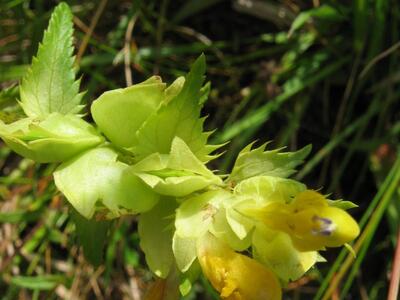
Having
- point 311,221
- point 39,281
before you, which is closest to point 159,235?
point 311,221

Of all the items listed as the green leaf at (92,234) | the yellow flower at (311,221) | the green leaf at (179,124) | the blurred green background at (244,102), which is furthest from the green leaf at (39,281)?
the yellow flower at (311,221)

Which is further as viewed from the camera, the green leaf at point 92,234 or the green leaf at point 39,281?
the green leaf at point 39,281

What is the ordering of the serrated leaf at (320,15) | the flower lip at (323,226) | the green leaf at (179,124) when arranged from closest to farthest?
the flower lip at (323,226), the green leaf at (179,124), the serrated leaf at (320,15)

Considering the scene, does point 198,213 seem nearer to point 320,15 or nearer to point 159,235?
point 159,235

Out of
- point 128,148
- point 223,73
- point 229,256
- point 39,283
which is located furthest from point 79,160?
point 223,73

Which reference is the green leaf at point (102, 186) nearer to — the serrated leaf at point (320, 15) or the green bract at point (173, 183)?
the green bract at point (173, 183)

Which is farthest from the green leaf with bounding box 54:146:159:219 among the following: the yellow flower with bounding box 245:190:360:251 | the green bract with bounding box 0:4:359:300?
the yellow flower with bounding box 245:190:360:251
